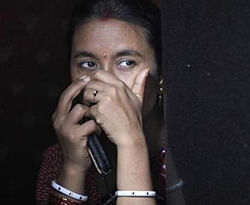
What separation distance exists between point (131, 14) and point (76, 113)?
369mm

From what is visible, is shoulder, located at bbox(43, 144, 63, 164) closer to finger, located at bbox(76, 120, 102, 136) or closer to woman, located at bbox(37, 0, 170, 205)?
woman, located at bbox(37, 0, 170, 205)

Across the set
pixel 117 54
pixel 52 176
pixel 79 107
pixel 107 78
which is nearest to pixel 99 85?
pixel 107 78

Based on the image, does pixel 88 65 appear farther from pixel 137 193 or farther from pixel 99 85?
pixel 137 193

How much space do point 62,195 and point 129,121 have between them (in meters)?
0.39

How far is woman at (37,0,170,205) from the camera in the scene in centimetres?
140

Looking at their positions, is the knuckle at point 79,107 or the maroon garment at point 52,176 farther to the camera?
the maroon garment at point 52,176

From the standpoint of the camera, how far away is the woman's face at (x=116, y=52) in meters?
1.69

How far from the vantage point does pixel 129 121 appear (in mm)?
1409

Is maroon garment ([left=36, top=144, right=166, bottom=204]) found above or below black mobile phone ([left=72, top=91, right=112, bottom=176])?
above

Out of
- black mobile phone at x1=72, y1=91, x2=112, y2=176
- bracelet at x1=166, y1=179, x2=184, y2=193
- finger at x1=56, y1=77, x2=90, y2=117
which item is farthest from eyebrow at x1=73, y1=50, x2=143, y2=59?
bracelet at x1=166, y1=179, x2=184, y2=193

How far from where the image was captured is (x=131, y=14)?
1.80 metres

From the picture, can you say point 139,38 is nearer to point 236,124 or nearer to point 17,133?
point 236,124

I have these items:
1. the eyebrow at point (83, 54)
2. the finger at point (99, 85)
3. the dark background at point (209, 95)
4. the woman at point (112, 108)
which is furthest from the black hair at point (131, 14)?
the dark background at point (209, 95)

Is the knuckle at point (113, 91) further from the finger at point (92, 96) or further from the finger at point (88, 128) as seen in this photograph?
the finger at point (88, 128)
